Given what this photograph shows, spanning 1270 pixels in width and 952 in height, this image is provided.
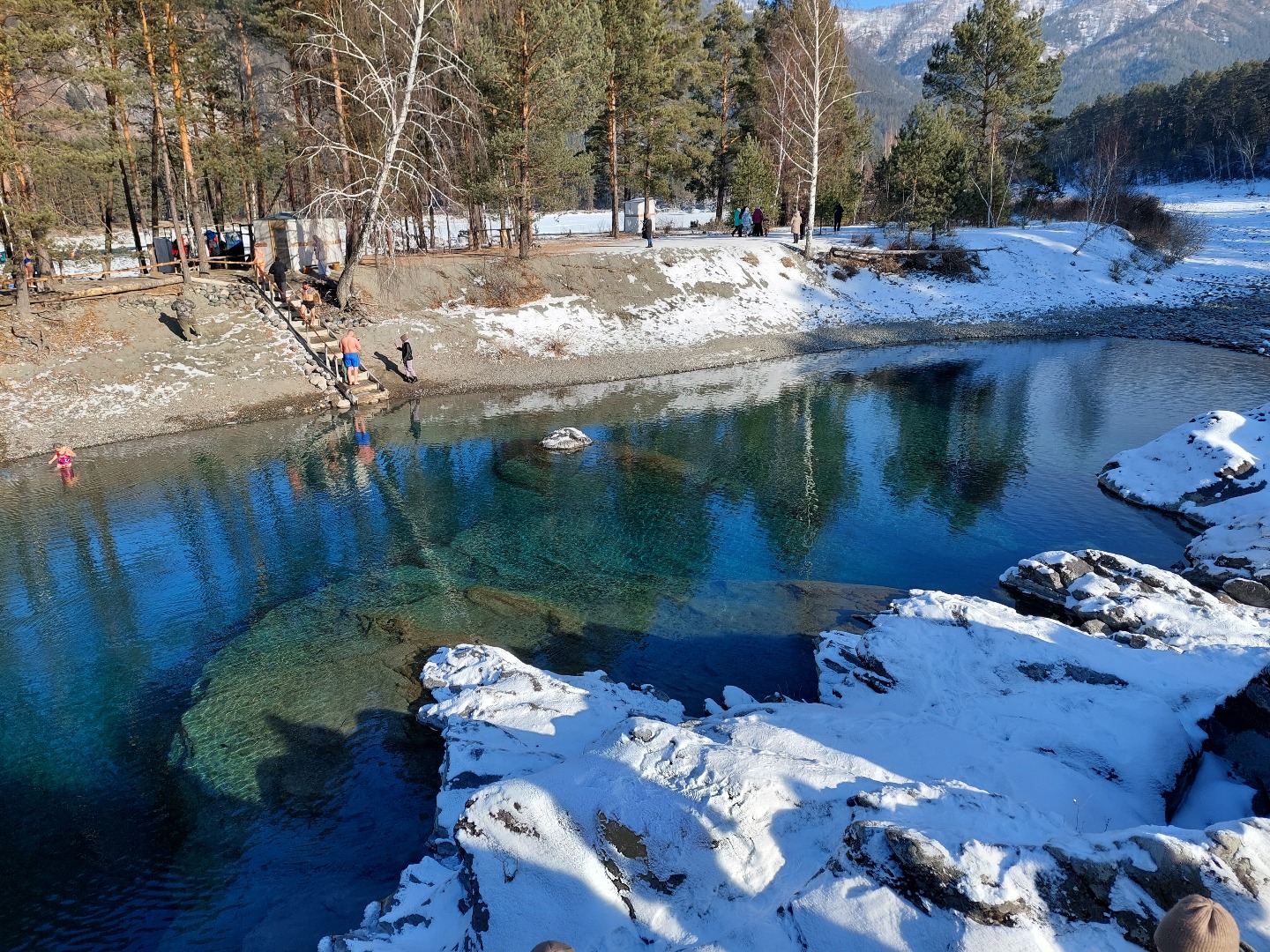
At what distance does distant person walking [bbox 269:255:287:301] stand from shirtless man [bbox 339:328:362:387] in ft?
17.8

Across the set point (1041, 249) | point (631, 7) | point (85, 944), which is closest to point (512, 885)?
point (85, 944)

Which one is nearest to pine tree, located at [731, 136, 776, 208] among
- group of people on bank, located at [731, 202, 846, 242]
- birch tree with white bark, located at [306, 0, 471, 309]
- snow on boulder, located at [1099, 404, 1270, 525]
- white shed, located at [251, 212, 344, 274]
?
group of people on bank, located at [731, 202, 846, 242]

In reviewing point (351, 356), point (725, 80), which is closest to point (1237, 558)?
point (351, 356)

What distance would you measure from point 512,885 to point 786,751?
10.1ft

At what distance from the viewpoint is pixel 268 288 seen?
99.5 feet

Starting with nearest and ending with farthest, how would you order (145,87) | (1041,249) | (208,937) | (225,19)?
(208,937) → (145,87) → (225,19) → (1041,249)

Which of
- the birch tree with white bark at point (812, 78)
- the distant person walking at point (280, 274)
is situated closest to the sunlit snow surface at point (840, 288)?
the birch tree with white bark at point (812, 78)

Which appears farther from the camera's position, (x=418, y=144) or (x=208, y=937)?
(x=418, y=144)

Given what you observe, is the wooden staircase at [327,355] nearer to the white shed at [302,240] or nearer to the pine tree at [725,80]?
the white shed at [302,240]

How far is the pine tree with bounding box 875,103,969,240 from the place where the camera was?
42031mm

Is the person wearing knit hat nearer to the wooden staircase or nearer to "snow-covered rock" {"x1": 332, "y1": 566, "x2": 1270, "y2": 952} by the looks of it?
"snow-covered rock" {"x1": 332, "y1": 566, "x2": 1270, "y2": 952}

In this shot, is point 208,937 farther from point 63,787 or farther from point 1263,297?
point 1263,297

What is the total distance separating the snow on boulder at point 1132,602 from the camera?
11578 millimetres

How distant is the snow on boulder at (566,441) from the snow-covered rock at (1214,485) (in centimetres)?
1365
